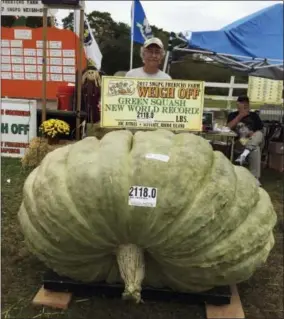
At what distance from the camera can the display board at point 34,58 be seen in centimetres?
1021

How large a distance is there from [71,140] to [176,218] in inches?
192

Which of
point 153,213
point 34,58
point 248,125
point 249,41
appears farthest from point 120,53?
point 153,213

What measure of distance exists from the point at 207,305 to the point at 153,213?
3.15 feet

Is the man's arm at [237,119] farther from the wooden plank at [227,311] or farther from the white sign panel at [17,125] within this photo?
the wooden plank at [227,311]

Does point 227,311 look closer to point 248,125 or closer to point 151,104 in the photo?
point 151,104

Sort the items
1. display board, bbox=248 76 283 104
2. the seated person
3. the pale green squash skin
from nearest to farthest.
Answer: the pale green squash skin
the seated person
display board, bbox=248 76 283 104

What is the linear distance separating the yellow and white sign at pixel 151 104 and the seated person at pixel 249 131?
3.04 meters

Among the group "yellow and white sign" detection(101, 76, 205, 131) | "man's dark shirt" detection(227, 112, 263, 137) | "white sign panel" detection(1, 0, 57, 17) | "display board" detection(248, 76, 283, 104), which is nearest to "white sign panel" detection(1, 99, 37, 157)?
"white sign panel" detection(1, 0, 57, 17)

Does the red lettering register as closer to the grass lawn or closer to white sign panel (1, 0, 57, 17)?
white sign panel (1, 0, 57, 17)

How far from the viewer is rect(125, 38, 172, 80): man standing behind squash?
14.6 ft

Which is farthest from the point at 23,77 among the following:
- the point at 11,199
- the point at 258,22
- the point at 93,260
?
the point at 93,260

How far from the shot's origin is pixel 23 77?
11.0 meters

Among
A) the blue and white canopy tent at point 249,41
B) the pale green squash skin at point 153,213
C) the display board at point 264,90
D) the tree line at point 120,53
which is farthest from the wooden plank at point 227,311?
the tree line at point 120,53

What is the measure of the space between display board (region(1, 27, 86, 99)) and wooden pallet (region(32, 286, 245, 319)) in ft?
24.3
